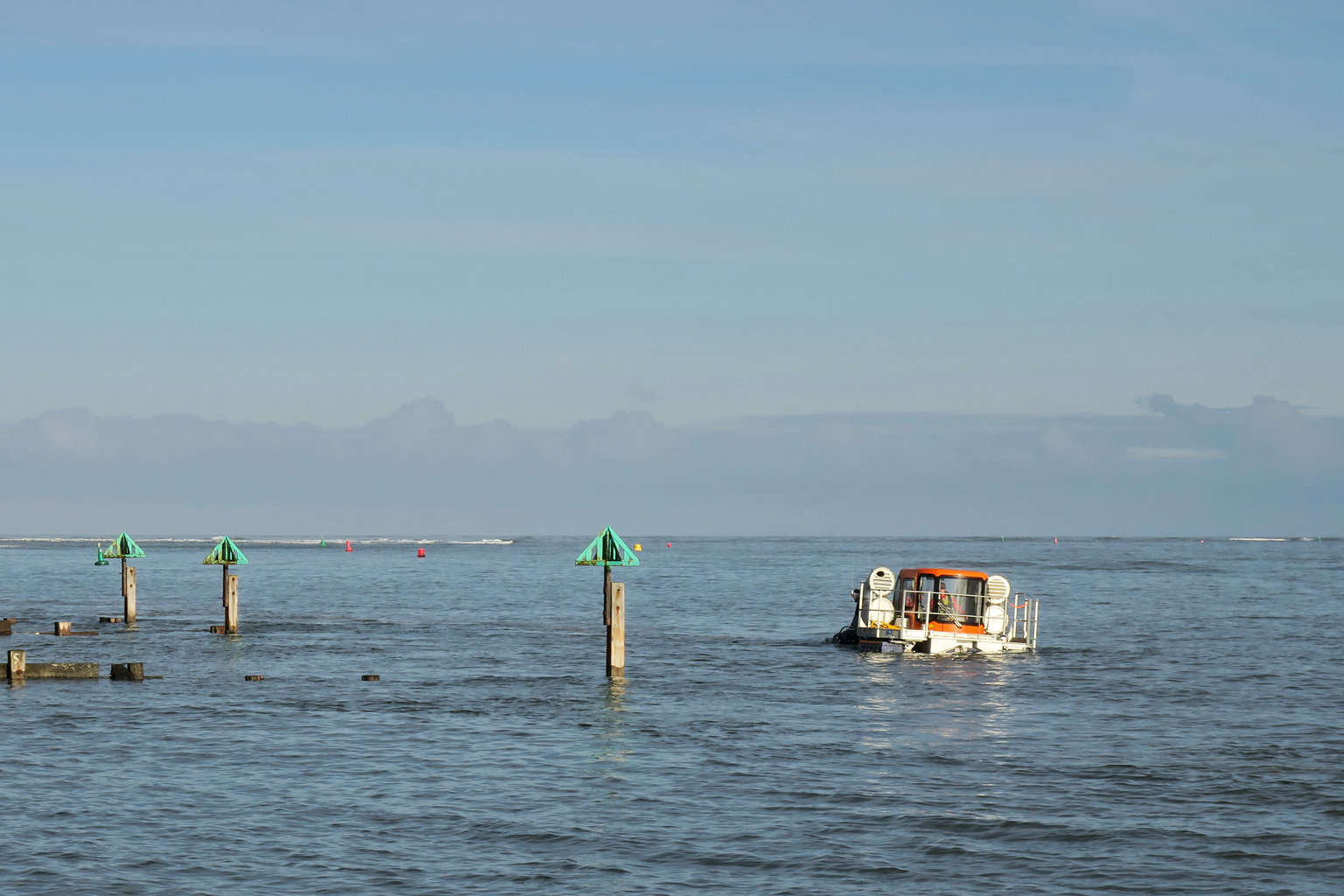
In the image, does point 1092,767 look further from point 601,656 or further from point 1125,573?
point 1125,573

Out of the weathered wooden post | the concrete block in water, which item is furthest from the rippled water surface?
the weathered wooden post

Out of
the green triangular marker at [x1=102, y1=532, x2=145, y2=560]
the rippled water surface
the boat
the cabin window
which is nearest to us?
→ the rippled water surface

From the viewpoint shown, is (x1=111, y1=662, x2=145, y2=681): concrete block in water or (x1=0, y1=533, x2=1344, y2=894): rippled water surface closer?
(x1=0, y1=533, x2=1344, y2=894): rippled water surface

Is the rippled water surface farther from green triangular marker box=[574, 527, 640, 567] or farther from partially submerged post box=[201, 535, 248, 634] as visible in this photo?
green triangular marker box=[574, 527, 640, 567]

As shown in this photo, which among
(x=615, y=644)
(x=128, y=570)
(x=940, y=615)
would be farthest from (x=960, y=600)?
(x=128, y=570)

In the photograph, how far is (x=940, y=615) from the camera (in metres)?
55.3

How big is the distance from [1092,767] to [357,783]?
15.8 meters

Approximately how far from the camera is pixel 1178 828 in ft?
78.8

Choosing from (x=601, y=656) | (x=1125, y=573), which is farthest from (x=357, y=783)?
(x=1125, y=573)

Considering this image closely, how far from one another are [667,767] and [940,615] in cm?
2822

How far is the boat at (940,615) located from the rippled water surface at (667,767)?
3.10ft

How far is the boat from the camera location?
54375 mm

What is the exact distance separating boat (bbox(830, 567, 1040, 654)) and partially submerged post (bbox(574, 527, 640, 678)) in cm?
1586

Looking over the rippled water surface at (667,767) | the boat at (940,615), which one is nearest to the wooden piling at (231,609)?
the rippled water surface at (667,767)
